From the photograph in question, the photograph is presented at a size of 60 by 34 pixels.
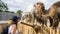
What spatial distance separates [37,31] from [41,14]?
54 centimetres

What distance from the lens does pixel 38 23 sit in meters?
4.26

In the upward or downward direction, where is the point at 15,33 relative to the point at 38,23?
downward

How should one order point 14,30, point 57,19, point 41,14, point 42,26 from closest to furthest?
point 57,19, point 41,14, point 42,26, point 14,30

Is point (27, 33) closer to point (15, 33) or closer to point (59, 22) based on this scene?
point (15, 33)

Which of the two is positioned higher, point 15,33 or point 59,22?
point 59,22

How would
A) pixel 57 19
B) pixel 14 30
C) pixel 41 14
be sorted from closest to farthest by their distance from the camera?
pixel 57 19 → pixel 41 14 → pixel 14 30

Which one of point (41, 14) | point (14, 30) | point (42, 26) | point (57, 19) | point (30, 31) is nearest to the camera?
point (57, 19)

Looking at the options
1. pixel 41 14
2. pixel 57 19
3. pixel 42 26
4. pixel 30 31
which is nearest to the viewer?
pixel 57 19

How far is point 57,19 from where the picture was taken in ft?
11.9

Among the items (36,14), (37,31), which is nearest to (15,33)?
(37,31)

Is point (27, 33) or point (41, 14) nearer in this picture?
point (41, 14)

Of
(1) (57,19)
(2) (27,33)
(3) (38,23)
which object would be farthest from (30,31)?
(1) (57,19)

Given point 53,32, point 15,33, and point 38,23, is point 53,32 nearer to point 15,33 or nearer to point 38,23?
point 38,23

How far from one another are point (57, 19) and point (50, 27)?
406mm
